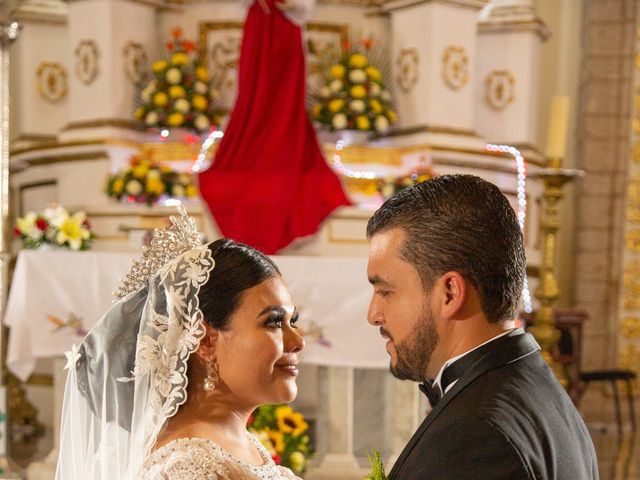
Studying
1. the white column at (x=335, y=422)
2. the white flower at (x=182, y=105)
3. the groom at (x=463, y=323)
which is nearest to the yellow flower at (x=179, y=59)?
the white flower at (x=182, y=105)

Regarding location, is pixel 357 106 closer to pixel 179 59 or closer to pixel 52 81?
pixel 179 59

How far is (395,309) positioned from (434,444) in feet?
1.00

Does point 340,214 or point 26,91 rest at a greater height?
point 26,91

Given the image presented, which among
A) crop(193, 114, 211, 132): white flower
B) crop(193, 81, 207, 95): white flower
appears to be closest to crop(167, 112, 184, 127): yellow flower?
crop(193, 114, 211, 132): white flower

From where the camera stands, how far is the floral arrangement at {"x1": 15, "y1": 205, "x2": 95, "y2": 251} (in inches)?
237

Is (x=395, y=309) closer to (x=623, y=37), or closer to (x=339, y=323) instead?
(x=339, y=323)

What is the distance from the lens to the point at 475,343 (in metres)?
1.75

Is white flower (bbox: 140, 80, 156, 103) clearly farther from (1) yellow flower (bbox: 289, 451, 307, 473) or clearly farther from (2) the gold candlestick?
(1) yellow flower (bbox: 289, 451, 307, 473)

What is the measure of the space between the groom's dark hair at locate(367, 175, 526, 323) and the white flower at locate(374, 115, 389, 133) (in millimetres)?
5427

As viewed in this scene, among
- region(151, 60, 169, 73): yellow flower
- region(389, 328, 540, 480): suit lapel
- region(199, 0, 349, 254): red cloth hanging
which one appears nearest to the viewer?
region(389, 328, 540, 480): suit lapel

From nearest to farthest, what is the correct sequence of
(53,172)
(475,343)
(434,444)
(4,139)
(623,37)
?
1. (434,444)
2. (475,343)
3. (4,139)
4. (53,172)
5. (623,37)

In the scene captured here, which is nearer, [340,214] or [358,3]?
[340,214]

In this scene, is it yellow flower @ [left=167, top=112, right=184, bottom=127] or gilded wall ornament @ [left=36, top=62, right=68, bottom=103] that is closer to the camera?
yellow flower @ [left=167, top=112, right=184, bottom=127]

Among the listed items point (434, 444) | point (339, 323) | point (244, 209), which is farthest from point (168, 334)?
point (244, 209)
